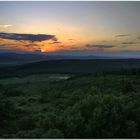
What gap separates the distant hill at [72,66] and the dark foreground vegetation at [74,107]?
116 mm

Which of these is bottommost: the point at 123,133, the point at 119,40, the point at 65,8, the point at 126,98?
the point at 123,133

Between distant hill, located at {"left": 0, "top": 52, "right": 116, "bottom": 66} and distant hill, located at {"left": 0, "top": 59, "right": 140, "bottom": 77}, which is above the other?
distant hill, located at {"left": 0, "top": 52, "right": 116, "bottom": 66}

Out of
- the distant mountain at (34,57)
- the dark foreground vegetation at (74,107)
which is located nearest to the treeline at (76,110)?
the dark foreground vegetation at (74,107)

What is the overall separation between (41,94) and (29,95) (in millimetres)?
→ 188

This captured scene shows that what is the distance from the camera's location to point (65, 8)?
19.5 feet

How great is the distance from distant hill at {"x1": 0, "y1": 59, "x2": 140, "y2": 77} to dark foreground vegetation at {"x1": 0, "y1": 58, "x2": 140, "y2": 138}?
12 cm

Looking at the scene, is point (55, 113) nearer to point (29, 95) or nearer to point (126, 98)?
point (29, 95)

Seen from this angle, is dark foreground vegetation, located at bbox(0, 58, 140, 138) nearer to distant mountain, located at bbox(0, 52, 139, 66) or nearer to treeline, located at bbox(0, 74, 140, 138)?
treeline, located at bbox(0, 74, 140, 138)

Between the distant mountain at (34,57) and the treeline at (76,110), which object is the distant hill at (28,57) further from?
the treeline at (76,110)

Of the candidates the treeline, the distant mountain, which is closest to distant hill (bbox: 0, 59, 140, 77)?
the distant mountain

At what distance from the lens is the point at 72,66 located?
6297 mm

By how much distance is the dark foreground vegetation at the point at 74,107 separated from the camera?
18.7 ft

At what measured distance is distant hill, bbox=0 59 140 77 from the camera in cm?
618

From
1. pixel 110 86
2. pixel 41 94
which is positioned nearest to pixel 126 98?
pixel 110 86
